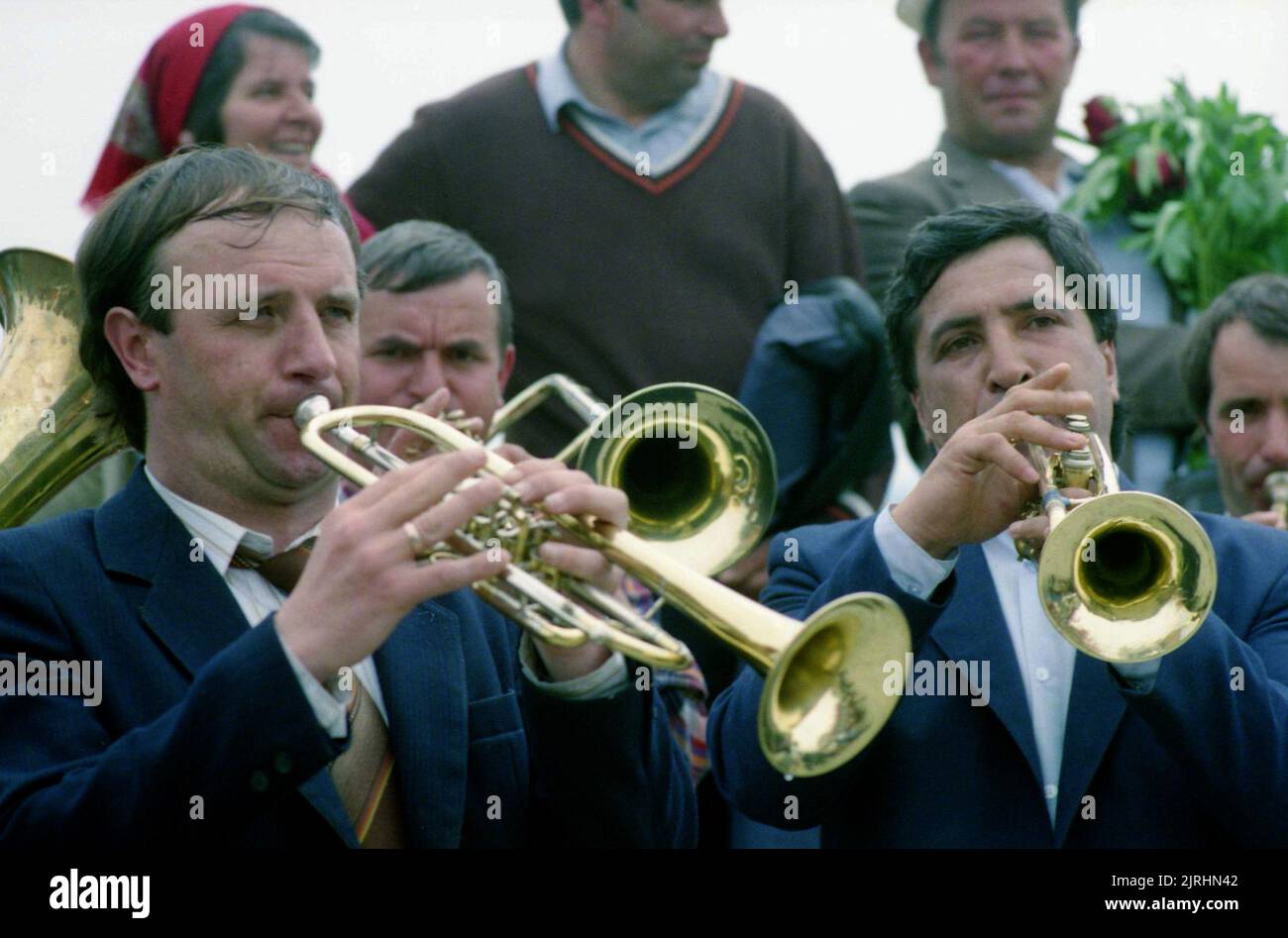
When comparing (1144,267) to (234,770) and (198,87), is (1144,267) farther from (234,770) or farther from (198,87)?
(234,770)

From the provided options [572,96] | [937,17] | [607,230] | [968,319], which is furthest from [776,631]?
[937,17]

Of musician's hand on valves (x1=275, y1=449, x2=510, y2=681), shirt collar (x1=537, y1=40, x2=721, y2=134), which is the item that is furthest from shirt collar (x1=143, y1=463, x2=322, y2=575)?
shirt collar (x1=537, y1=40, x2=721, y2=134)

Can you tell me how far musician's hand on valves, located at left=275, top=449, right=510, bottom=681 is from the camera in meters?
2.93

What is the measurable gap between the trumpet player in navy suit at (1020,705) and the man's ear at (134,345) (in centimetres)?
118

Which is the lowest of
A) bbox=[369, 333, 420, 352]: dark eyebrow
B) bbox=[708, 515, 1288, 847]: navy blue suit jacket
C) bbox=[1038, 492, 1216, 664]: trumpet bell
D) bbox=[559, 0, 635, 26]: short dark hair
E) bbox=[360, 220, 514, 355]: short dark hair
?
bbox=[708, 515, 1288, 847]: navy blue suit jacket

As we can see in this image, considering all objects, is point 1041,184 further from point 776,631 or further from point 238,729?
point 238,729

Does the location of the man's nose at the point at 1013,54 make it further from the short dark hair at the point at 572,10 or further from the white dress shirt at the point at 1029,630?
the white dress shirt at the point at 1029,630

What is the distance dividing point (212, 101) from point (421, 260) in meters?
0.80

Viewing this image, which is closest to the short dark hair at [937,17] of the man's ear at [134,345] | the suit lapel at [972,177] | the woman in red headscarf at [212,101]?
the suit lapel at [972,177]

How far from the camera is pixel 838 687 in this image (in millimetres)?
3211

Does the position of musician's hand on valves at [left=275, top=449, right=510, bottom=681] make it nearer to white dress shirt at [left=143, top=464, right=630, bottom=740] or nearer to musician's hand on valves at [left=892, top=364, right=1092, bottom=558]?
white dress shirt at [left=143, top=464, right=630, bottom=740]

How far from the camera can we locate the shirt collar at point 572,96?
524cm

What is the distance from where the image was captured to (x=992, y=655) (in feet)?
11.9

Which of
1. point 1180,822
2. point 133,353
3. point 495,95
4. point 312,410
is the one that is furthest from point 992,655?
A: point 495,95
